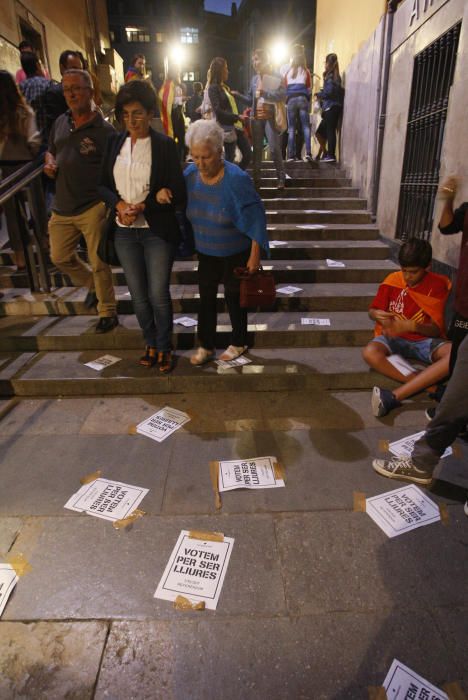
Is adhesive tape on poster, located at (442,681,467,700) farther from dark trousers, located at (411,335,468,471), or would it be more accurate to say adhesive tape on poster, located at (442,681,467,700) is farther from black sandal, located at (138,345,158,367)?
black sandal, located at (138,345,158,367)

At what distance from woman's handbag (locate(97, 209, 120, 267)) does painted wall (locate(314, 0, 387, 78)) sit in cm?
575

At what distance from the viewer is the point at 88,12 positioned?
14383 millimetres

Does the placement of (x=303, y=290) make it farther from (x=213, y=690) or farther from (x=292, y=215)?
(x=213, y=690)

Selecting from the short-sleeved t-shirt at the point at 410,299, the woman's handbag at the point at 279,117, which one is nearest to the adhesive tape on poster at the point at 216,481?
the short-sleeved t-shirt at the point at 410,299

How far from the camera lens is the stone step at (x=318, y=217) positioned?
686 centimetres

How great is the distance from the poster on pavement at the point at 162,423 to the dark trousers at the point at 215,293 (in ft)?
2.46

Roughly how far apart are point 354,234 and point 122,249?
13.6 ft

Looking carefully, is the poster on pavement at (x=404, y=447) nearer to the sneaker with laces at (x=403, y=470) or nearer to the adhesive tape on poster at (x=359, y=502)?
the sneaker with laces at (x=403, y=470)

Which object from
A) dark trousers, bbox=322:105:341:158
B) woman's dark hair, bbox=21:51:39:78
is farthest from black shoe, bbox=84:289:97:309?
dark trousers, bbox=322:105:341:158

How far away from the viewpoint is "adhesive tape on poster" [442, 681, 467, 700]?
157 centimetres

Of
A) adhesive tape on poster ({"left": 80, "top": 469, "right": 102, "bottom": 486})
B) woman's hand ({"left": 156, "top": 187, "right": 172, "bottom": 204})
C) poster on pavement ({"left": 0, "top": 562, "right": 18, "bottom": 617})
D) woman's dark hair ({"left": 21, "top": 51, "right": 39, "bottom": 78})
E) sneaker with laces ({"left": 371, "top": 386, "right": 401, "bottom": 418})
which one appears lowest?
poster on pavement ({"left": 0, "top": 562, "right": 18, "bottom": 617})

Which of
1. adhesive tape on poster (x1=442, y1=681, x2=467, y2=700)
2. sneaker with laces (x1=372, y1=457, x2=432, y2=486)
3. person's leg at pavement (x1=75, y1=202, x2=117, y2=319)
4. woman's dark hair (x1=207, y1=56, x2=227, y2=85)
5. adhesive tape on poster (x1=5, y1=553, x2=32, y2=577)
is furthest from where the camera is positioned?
woman's dark hair (x1=207, y1=56, x2=227, y2=85)

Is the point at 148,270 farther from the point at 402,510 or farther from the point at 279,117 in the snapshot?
the point at 279,117

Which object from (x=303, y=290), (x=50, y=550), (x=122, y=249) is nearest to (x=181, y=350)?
(x=122, y=249)
